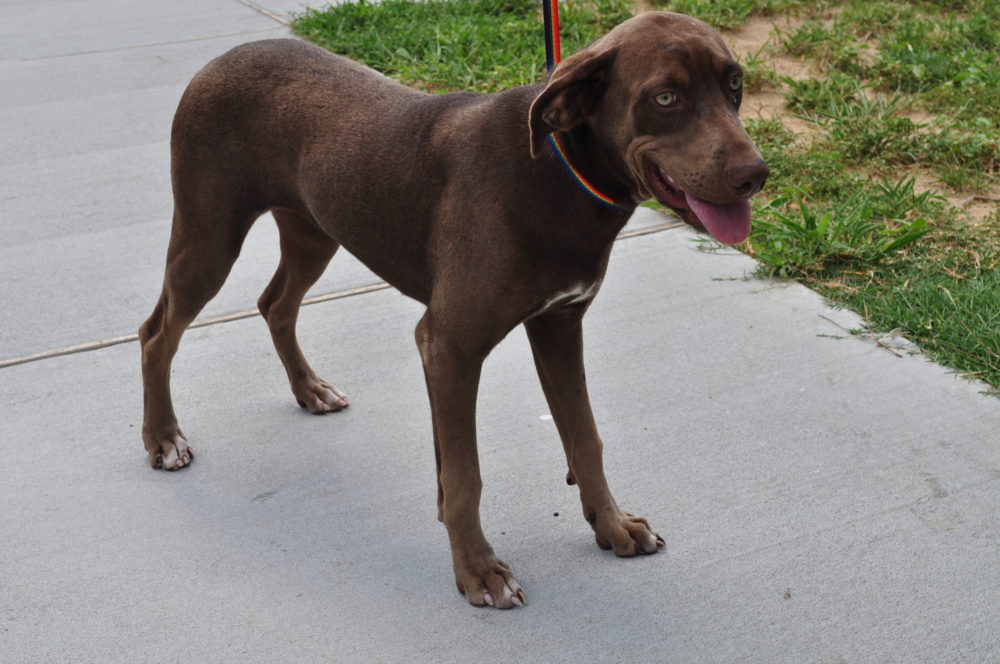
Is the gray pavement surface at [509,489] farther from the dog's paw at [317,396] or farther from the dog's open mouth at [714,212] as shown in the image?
the dog's open mouth at [714,212]

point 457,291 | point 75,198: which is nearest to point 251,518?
point 457,291

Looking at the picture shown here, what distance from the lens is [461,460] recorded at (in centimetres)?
267

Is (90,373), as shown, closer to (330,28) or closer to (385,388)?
(385,388)

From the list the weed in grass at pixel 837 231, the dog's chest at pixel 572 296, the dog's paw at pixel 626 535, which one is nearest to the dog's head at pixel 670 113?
the dog's chest at pixel 572 296

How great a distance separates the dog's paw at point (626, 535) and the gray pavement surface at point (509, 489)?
4 cm

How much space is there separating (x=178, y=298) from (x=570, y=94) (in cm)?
152

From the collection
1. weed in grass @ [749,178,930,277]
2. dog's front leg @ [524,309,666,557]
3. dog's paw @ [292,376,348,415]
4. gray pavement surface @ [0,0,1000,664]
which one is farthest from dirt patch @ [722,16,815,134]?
dog's front leg @ [524,309,666,557]

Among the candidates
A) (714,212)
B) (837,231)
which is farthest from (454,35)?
(714,212)

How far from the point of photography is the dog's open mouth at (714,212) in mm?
2225

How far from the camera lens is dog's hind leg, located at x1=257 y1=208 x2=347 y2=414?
3.43 m

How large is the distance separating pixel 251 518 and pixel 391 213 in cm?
102

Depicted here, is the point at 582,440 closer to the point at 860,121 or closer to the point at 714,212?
the point at 714,212

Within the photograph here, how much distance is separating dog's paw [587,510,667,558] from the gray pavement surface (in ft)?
0.12

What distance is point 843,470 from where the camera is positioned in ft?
10.4
